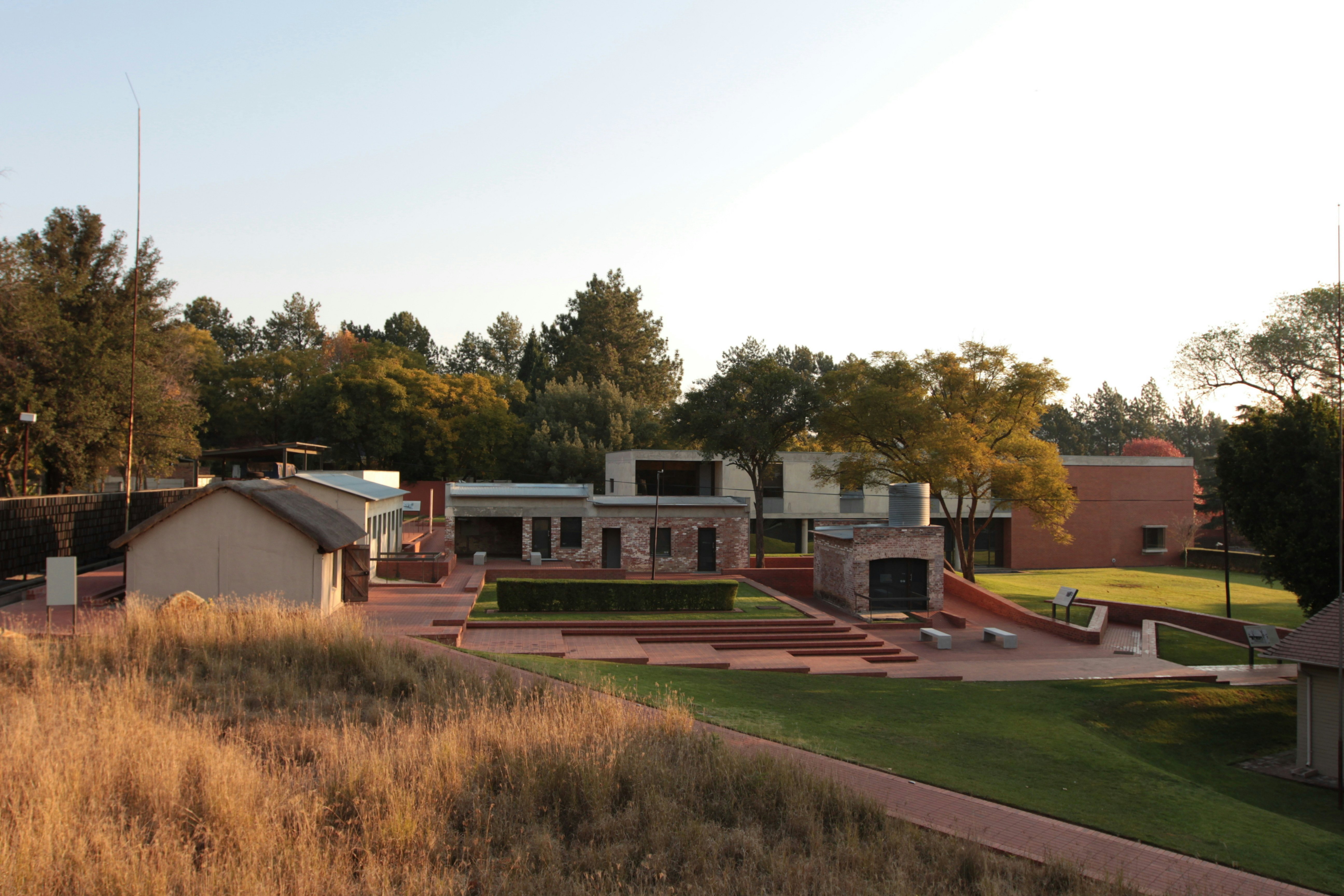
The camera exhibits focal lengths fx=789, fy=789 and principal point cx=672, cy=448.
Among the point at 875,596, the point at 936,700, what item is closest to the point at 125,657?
the point at 936,700

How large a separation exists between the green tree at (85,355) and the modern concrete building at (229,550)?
13907 millimetres

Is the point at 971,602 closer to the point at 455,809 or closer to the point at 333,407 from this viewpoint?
the point at 455,809

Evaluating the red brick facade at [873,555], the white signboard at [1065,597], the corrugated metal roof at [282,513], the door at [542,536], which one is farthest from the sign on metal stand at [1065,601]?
the corrugated metal roof at [282,513]

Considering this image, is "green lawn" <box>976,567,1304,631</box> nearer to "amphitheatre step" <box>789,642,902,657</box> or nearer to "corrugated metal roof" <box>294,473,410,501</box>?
"amphitheatre step" <box>789,642,902,657</box>

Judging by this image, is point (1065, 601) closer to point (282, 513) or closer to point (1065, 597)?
point (1065, 597)

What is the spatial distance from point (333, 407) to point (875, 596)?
4112 centimetres

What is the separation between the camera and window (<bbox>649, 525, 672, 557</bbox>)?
103 feet

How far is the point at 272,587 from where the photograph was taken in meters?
17.3

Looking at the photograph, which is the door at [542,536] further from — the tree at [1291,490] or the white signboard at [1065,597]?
the tree at [1291,490]

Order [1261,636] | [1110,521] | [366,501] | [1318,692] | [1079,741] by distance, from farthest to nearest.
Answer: [1110,521]
[366,501]
[1261,636]
[1318,692]
[1079,741]

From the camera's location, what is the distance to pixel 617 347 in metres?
67.5

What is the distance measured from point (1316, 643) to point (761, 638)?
1138cm

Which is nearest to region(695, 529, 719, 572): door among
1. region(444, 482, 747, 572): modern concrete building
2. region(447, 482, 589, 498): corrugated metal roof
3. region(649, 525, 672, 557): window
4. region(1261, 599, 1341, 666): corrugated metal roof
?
region(444, 482, 747, 572): modern concrete building

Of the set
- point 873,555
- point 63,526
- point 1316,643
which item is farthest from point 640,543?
point 1316,643
